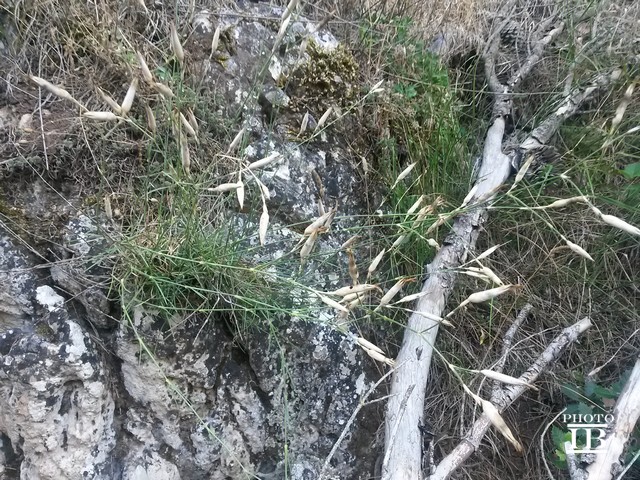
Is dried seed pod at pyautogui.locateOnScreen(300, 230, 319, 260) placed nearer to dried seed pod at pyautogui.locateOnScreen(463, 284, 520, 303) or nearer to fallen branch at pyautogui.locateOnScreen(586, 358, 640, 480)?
dried seed pod at pyautogui.locateOnScreen(463, 284, 520, 303)

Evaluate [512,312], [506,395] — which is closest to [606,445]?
[506,395]

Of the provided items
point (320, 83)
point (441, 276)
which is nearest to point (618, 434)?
point (441, 276)

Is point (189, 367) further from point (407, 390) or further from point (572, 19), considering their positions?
point (572, 19)

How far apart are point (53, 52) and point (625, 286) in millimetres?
1872

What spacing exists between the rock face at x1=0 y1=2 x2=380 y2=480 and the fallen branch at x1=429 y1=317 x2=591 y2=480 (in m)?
0.24

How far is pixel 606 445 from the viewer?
1.37m

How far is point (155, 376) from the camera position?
1338 mm

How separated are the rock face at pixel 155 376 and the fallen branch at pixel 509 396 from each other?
0.24 m

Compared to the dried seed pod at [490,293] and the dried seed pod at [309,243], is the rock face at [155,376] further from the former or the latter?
the dried seed pod at [490,293]

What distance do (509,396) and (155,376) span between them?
0.94 metres

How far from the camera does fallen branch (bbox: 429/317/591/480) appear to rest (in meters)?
1.35

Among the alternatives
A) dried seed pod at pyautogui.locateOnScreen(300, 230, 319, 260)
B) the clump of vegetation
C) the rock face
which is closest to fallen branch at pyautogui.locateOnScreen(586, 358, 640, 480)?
the rock face

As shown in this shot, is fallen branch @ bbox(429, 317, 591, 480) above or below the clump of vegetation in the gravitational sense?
below

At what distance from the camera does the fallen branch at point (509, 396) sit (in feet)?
4.42
